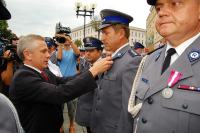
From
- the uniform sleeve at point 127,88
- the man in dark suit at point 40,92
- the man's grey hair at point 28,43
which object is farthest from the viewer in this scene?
the man's grey hair at point 28,43

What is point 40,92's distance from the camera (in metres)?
3.41

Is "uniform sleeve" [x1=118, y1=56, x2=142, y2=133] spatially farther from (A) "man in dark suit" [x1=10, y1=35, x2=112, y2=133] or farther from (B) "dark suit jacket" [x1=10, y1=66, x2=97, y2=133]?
(B) "dark suit jacket" [x1=10, y1=66, x2=97, y2=133]

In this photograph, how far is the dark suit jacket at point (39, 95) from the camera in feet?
11.0

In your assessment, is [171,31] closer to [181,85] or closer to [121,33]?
[181,85]

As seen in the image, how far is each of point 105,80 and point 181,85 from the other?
5.61 feet

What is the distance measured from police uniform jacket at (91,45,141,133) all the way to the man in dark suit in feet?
0.59

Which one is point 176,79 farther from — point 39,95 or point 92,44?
point 92,44

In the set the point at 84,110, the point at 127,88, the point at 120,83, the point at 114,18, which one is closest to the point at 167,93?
the point at 127,88

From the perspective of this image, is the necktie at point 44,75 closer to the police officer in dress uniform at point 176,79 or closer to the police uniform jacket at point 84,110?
the police uniform jacket at point 84,110

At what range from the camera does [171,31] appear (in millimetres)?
2174


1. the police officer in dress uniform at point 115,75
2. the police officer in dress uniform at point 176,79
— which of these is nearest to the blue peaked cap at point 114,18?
the police officer in dress uniform at point 115,75

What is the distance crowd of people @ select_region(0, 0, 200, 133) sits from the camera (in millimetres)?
2080

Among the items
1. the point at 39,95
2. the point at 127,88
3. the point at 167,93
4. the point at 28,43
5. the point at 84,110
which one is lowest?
the point at 84,110

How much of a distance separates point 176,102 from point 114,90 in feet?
5.12
